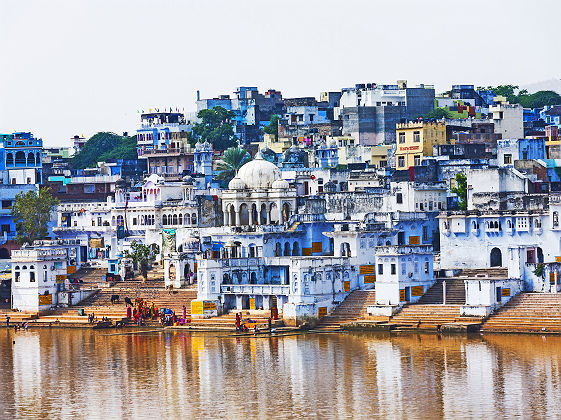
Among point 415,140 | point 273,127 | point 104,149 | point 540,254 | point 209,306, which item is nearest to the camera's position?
point 540,254

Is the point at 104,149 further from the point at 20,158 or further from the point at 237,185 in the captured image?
the point at 237,185

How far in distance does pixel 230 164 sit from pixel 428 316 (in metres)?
35.4

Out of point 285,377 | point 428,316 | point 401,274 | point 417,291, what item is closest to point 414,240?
point 417,291

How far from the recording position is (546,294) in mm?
56344

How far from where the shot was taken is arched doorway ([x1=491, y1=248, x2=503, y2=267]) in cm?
6375

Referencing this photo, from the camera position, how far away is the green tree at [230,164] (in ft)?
294

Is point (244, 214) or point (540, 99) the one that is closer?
point (244, 214)

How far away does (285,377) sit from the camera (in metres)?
48.2

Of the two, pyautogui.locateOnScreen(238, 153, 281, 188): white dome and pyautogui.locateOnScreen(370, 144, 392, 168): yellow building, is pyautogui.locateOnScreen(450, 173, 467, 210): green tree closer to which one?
pyautogui.locateOnScreen(238, 153, 281, 188): white dome

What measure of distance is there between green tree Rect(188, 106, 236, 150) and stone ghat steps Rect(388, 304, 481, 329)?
44.3 metres

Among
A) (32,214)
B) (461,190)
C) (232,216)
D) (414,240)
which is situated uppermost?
(32,214)

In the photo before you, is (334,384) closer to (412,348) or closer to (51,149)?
(412,348)

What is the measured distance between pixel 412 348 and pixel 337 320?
7389 mm

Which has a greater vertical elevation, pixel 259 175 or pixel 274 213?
pixel 259 175
